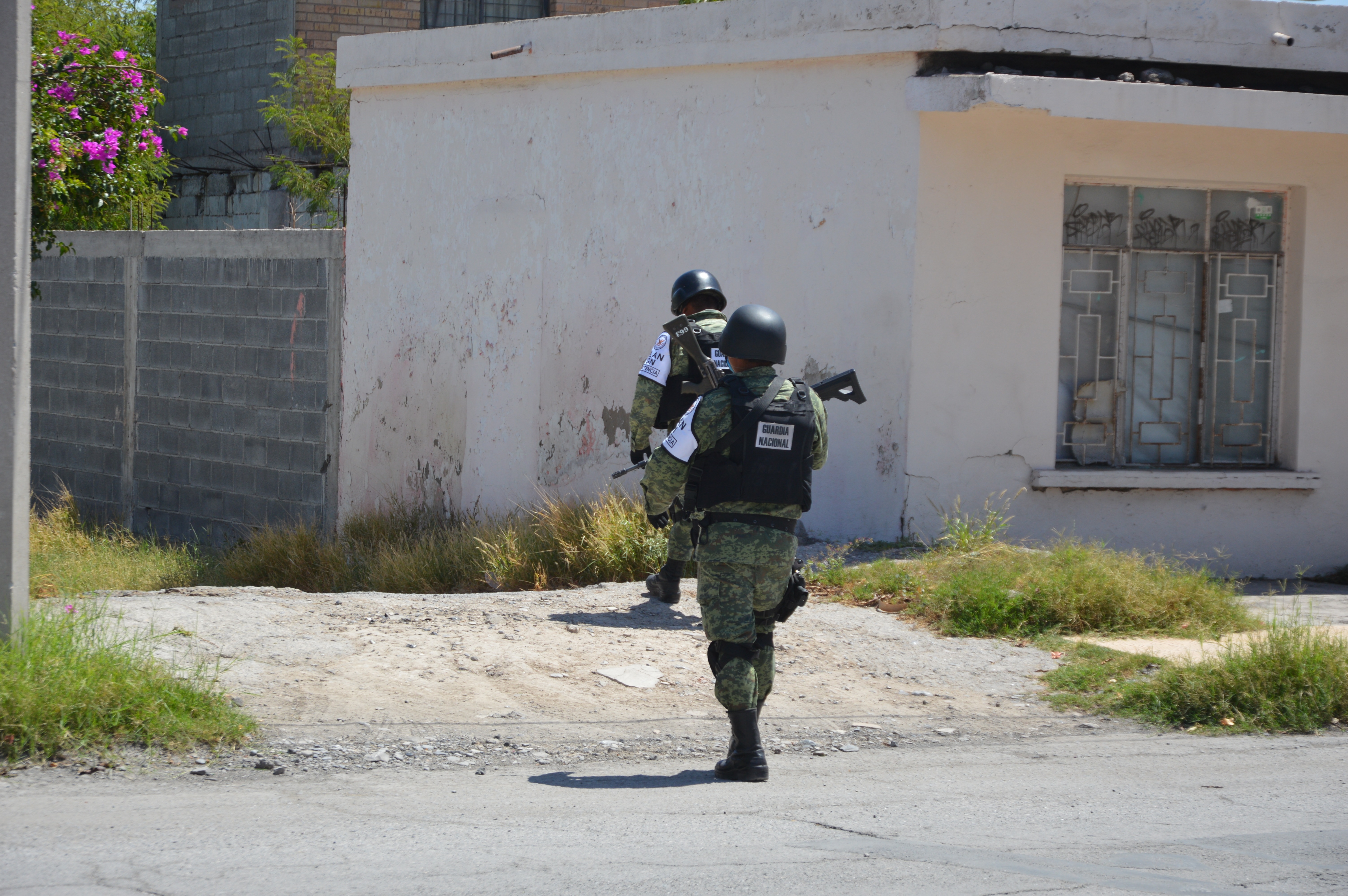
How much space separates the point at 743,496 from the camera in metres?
4.59

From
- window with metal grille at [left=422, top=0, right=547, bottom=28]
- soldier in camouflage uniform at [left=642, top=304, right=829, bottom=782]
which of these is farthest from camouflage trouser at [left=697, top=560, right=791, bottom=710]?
window with metal grille at [left=422, top=0, right=547, bottom=28]

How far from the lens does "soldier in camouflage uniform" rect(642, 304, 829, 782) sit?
15.1 feet

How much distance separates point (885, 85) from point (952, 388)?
6.37ft

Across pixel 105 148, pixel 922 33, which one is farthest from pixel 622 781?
pixel 105 148

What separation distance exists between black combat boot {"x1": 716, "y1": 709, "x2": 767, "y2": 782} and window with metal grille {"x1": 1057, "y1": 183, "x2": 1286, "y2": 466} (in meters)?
5.05

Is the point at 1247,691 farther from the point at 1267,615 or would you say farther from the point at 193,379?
the point at 193,379

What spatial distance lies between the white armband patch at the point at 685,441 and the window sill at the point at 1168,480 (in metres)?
4.63

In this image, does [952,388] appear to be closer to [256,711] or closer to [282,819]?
[256,711]

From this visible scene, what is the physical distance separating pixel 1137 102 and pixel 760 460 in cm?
503

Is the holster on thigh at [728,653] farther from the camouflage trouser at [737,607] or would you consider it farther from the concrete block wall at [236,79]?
the concrete block wall at [236,79]

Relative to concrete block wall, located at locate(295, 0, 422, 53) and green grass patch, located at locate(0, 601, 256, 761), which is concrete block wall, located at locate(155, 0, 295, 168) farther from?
green grass patch, located at locate(0, 601, 256, 761)

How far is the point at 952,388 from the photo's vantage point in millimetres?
8625

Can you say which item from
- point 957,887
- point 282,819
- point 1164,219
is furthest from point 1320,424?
point 282,819

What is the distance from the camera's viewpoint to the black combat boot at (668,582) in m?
7.09
